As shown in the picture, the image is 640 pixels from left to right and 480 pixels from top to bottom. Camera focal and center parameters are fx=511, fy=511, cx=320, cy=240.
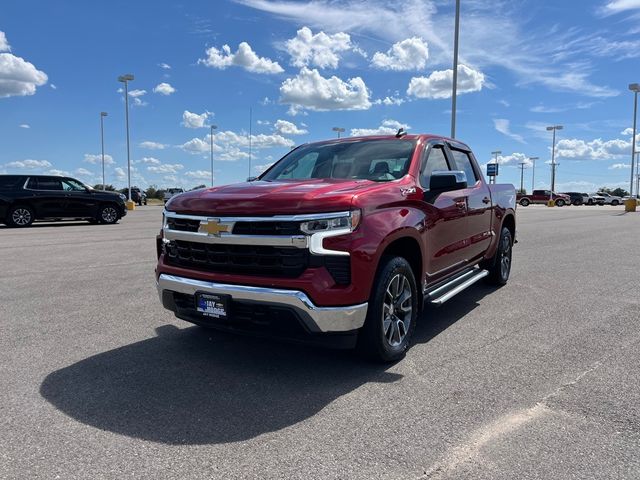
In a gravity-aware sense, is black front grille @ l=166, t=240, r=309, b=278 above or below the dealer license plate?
above

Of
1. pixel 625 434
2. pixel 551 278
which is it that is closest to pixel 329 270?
pixel 625 434

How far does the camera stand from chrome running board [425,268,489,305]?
4645 millimetres

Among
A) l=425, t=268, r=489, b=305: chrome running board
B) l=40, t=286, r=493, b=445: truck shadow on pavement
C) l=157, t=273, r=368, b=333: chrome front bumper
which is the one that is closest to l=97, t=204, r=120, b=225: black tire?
l=40, t=286, r=493, b=445: truck shadow on pavement

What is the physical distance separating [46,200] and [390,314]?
56.1 feet

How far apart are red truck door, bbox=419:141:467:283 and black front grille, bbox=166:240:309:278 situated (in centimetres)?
→ 146

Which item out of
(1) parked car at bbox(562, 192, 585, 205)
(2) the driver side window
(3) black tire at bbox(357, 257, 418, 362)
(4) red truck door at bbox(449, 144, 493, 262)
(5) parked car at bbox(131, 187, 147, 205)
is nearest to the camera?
(3) black tire at bbox(357, 257, 418, 362)

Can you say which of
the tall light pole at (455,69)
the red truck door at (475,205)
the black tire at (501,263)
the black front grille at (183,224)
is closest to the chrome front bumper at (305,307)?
the black front grille at (183,224)

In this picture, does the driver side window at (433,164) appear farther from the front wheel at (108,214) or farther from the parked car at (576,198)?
the parked car at (576,198)

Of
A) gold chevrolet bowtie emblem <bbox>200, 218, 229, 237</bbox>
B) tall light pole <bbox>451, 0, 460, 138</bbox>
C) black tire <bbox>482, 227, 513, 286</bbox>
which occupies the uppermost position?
tall light pole <bbox>451, 0, 460, 138</bbox>

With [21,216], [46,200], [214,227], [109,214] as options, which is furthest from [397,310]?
[109,214]

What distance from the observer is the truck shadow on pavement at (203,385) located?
10.1 ft

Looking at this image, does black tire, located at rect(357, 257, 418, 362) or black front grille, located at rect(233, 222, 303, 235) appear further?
black tire, located at rect(357, 257, 418, 362)

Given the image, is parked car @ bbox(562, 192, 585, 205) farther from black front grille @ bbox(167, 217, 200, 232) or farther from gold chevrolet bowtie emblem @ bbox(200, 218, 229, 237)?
gold chevrolet bowtie emblem @ bbox(200, 218, 229, 237)

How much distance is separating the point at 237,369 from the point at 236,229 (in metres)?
1.12
